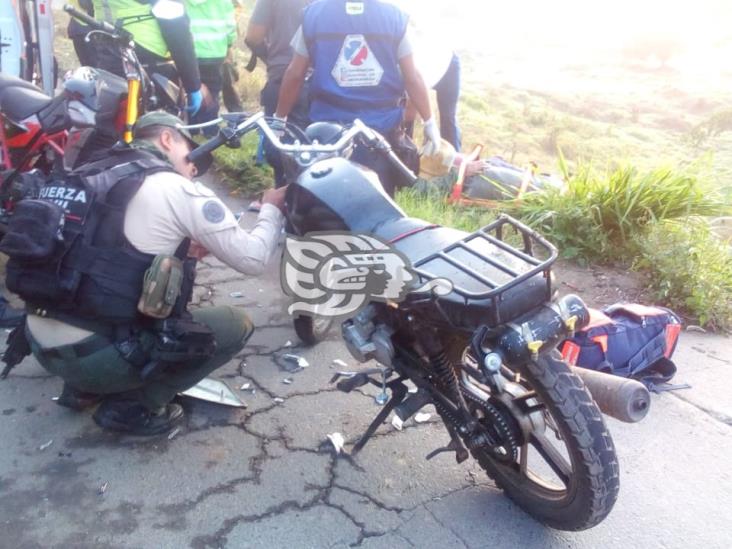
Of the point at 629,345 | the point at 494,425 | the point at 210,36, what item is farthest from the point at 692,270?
the point at 210,36

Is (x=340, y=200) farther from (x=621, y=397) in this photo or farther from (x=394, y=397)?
(x=621, y=397)

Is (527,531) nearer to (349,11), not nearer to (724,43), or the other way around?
(349,11)

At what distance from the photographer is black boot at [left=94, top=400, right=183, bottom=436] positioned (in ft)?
8.52

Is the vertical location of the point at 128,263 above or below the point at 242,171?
above

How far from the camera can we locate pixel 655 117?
12.4 meters

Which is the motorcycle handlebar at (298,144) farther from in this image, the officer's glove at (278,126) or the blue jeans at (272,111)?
the blue jeans at (272,111)

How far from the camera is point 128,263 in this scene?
230cm

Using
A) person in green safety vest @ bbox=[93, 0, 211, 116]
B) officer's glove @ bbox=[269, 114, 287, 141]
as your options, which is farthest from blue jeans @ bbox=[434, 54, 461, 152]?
officer's glove @ bbox=[269, 114, 287, 141]

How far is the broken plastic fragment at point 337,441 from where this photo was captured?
2.64 m

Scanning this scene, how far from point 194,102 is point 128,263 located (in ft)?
9.56

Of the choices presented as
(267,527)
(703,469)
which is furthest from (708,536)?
(267,527)

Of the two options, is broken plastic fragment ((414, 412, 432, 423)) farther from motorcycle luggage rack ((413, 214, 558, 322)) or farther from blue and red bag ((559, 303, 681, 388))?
motorcycle luggage rack ((413, 214, 558, 322))

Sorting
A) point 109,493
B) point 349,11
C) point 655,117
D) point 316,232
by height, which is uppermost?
point 349,11

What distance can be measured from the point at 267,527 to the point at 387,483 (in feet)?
1.56
